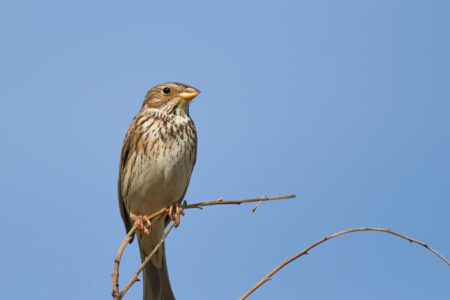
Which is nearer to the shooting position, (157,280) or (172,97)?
(157,280)

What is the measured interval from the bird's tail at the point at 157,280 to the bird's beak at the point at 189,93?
182 cm

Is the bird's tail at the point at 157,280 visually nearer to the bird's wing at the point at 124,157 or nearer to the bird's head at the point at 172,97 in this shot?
the bird's wing at the point at 124,157

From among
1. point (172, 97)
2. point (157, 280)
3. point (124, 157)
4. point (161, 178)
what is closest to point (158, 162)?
point (161, 178)

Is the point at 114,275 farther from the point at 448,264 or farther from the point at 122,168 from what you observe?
the point at 122,168

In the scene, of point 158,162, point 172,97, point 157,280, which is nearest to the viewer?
point 158,162

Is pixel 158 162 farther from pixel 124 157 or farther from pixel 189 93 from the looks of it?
pixel 189 93

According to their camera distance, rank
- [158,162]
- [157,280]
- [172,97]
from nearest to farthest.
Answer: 1. [158,162]
2. [157,280]
3. [172,97]

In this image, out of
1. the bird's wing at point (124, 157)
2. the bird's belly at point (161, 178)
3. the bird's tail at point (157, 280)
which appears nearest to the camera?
the bird's belly at point (161, 178)

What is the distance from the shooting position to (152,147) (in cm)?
651

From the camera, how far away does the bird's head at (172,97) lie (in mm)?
6918

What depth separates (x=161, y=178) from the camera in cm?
646

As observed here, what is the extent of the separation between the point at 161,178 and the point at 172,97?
3.47 ft

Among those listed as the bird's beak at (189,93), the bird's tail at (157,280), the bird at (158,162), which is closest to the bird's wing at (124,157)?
the bird at (158,162)

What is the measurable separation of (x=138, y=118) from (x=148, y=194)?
926 mm
